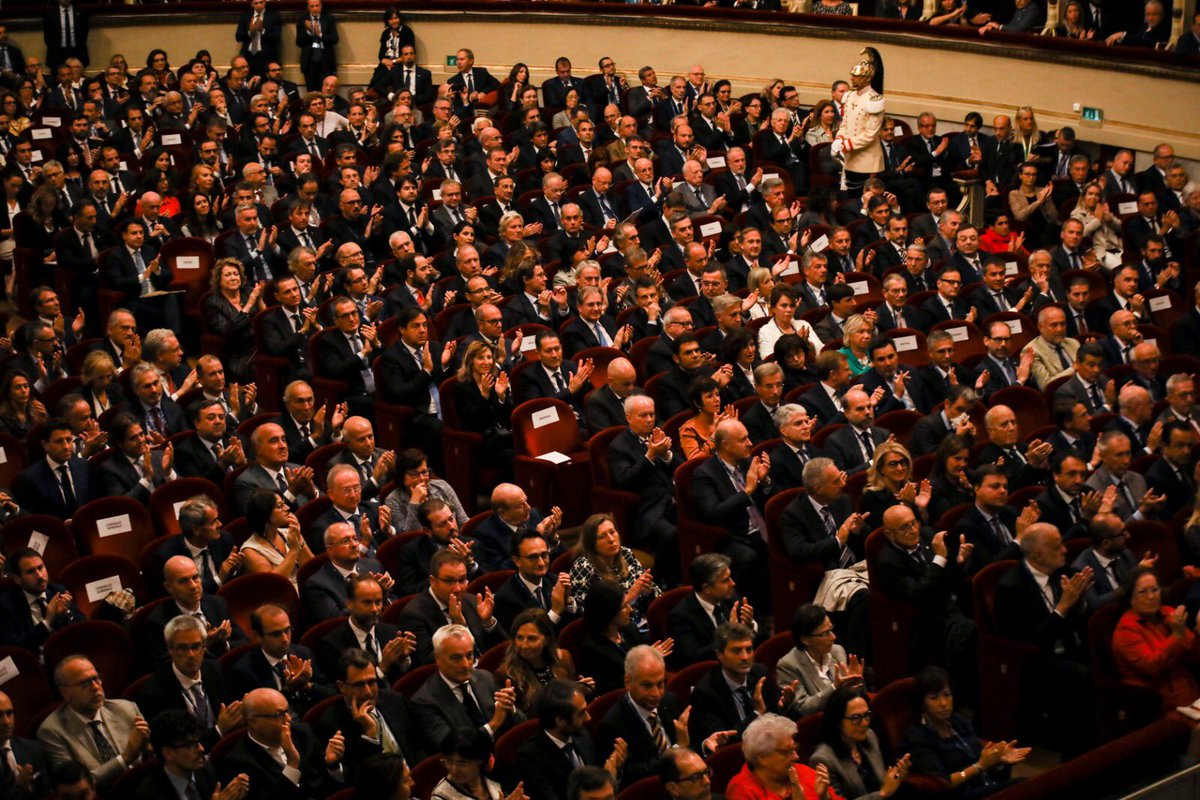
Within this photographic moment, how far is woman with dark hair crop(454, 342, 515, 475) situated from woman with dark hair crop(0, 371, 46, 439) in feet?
5.87

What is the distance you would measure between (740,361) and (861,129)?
323 cm

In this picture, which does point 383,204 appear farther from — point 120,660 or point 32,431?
point 120,660

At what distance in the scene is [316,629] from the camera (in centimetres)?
477

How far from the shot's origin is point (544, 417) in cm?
641

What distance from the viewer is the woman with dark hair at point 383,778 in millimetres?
3938

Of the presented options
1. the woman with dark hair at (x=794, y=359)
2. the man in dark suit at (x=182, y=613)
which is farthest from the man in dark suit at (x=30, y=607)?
the woman with dark hair at (x=794, y=359)

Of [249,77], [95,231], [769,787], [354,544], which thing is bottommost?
[769,787]

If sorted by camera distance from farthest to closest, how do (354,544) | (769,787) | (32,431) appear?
(32,431) → (354,544) → (769,787)

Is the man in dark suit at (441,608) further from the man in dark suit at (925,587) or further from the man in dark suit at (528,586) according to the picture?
the man in dark suit at (925,587)

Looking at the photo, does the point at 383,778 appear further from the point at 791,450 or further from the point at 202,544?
the point at 791,450

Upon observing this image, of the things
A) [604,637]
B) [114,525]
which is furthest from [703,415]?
[114,525]

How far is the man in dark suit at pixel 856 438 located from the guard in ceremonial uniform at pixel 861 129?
12.4ft

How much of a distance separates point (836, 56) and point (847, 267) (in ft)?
11.7

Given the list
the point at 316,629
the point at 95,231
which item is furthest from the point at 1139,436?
the point at 95,231
